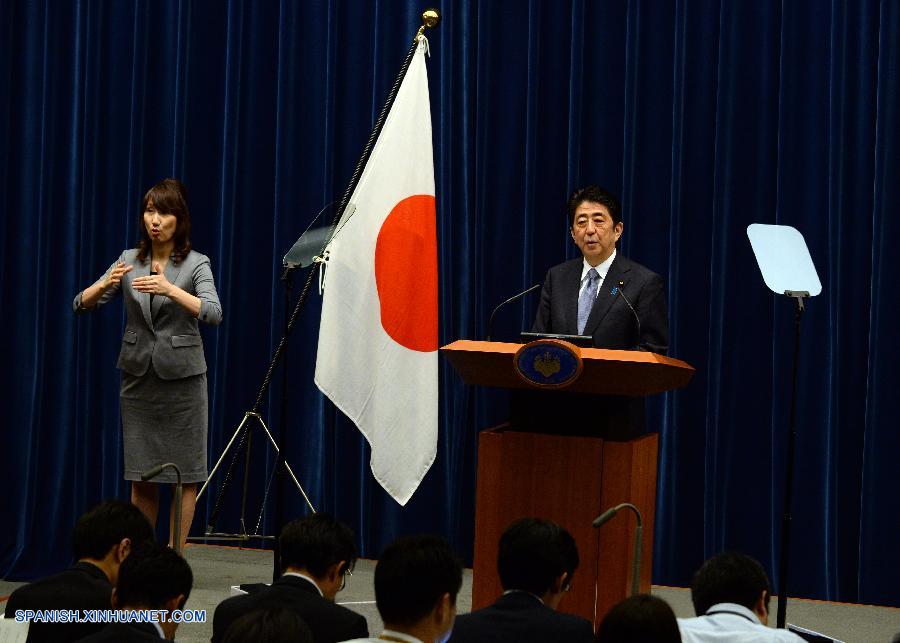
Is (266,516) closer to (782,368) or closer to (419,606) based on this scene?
(782,368)

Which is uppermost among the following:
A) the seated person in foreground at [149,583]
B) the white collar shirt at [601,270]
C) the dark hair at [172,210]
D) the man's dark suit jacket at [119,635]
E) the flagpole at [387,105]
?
the flagpole at [387,105]

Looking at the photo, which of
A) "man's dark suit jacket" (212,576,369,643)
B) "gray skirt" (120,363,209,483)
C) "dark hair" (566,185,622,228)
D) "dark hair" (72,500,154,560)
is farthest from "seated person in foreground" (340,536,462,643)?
"gray skirt" (120,363,209,483)

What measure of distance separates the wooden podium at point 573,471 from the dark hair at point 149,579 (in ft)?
4.60

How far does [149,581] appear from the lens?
229 cm

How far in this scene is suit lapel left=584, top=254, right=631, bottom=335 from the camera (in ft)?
13.8

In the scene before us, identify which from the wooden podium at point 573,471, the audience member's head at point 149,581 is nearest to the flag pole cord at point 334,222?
the wooden podium at point 573,471

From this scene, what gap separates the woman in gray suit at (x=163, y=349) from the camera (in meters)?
4.53

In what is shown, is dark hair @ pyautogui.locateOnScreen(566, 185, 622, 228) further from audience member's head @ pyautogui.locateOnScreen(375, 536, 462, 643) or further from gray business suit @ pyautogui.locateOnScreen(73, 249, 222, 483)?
audience member's head @ pyautogui.locateOnScreen(375, 536, 462, 643)

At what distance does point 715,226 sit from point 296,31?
7.08ft

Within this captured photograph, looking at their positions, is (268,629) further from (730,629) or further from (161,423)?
(161,423)

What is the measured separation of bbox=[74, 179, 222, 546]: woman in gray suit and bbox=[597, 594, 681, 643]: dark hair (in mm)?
2767

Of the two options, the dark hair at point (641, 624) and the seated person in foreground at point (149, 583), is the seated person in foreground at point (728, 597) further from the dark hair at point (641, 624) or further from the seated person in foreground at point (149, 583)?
the seated person in foreground at point (149, 583)

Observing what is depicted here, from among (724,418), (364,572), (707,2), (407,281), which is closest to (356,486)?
(364,572)

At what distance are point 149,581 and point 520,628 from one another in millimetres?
717
